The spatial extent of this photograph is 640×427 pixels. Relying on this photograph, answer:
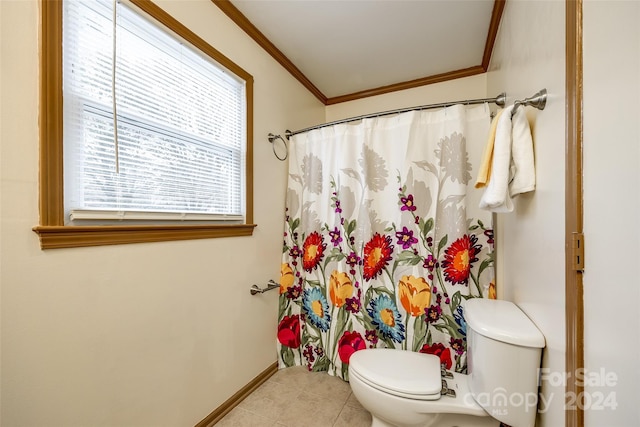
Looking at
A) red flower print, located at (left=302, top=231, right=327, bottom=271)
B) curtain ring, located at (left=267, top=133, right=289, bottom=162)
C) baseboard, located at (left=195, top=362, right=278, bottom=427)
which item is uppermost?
curtain ring, located at (left=267, top=133, right=289, bottom=162)

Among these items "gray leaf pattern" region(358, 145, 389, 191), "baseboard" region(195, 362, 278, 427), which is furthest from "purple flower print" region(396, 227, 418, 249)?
"baseboard" region(195, 362, 278, 427)

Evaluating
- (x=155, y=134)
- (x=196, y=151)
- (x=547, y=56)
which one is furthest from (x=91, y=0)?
(x=547, y=56)

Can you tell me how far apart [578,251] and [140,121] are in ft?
5.24

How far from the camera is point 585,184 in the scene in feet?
2.19

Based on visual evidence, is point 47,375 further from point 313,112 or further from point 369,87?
point 369,87

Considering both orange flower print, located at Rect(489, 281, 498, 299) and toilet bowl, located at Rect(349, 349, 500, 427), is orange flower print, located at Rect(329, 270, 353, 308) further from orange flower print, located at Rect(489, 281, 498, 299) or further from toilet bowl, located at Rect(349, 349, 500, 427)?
orange flower print, located at Rect(489, 281, 498, 299)

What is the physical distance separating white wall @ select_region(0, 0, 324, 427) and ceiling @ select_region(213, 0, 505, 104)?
0.20 metres

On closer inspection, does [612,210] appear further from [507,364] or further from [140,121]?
[140,121]

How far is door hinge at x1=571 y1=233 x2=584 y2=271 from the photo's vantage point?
669 mm

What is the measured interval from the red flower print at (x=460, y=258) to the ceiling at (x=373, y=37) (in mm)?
1343

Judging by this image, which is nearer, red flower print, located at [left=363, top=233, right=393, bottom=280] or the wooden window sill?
the wooden window sill

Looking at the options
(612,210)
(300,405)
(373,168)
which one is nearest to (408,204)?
(373,168)

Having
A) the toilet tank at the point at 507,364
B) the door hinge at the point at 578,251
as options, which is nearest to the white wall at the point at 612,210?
the door hinge at the point at 578,251

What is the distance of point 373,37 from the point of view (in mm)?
1760
